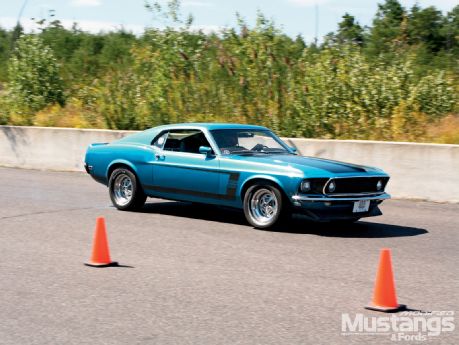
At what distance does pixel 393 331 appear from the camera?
19.9 ft

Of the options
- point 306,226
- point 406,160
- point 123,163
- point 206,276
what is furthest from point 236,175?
point 406,160

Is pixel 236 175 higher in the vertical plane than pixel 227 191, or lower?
higher

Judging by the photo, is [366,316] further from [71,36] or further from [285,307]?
[71,36]

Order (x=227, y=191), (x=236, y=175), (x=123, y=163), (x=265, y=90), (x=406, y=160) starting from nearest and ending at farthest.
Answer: (x=236, y=175) < (x=227, y=191) < (x=123, y=163) < (x=406, y=160) < (x=265, y=90)

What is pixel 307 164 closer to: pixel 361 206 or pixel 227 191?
pixel 361 206

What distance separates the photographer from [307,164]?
1076 cm

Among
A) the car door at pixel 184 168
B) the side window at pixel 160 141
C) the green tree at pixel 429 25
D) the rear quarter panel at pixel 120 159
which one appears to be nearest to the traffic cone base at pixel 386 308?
the car door at pixel 184 168

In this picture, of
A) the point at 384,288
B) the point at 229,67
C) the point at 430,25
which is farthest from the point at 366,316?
the point at 430,25

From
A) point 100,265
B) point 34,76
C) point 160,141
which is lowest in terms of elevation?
point 100,265

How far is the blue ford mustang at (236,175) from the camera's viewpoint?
1048cm

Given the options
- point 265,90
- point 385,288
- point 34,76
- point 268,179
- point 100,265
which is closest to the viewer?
point 385,288

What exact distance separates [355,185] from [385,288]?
4.26 metres

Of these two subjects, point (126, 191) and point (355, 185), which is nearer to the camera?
point (355, 185)

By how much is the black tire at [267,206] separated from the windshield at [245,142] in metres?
0.89
